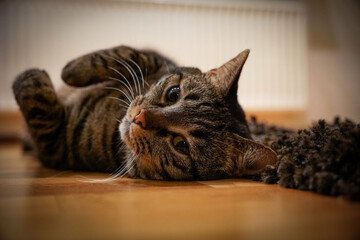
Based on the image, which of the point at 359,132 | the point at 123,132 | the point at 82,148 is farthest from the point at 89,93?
the point at 359,132

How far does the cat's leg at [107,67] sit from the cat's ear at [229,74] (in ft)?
0.87

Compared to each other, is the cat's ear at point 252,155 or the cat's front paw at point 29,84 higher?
the cat's front paw at point 29,84

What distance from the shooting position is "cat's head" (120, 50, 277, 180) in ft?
3.83

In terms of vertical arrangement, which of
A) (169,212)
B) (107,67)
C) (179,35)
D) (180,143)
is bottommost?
(169,212)

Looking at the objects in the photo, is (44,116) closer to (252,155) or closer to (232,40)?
(252,155)

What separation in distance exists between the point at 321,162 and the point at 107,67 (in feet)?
3.05

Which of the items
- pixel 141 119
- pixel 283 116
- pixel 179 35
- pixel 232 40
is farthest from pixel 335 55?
pixel 141 119

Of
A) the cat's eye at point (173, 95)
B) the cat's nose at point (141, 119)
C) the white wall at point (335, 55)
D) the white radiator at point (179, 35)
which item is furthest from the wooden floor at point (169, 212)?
the white wall at point (335, 55)

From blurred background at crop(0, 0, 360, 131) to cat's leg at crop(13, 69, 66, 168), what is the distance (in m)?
1.53

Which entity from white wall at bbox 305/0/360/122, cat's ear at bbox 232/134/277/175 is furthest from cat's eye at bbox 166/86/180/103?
white wall at bbox 305/0/360/122

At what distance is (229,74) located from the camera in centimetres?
126

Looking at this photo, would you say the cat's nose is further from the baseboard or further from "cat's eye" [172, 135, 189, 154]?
the baseboard

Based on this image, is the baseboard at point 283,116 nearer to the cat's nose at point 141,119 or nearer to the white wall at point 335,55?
the white wall at point 335,55

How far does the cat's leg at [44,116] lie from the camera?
4.87 feet
